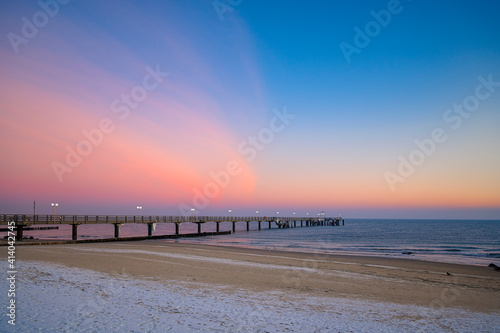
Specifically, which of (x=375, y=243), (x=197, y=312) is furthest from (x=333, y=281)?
(x=375, y=243)

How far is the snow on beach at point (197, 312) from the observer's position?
7.73m

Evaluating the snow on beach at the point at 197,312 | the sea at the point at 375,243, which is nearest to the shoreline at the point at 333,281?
the snow on beach at the point at 197,312

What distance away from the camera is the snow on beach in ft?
25.4

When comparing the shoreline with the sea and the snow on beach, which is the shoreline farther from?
the sea

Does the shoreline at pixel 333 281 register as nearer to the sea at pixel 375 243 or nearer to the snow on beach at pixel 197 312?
the snow on beach at pixel 197 312

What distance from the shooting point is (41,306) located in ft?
28.7

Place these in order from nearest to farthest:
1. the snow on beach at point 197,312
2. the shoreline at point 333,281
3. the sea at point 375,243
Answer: the snow on beach at point 197,312 < the shoreline at point 333,281 < the sea at point 375,243

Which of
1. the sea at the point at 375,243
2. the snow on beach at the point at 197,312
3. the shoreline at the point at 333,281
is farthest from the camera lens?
the sea at the point at 375,243

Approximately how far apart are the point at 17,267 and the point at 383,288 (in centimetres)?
1556

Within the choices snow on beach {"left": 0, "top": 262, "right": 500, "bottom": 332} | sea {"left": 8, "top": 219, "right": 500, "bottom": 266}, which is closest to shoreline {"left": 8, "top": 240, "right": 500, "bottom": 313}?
snow on beach {"left": 0, "top": 262, "right": 500, "bottom": 332}

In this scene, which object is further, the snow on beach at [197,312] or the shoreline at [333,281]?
the shoreline at [333,281]

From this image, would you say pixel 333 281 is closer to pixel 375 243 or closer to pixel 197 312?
pixel 197 312

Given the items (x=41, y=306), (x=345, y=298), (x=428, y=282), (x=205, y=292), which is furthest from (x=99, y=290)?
(x=428, y=282)

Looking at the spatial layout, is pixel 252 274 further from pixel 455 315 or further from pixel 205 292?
pixel 455 315
